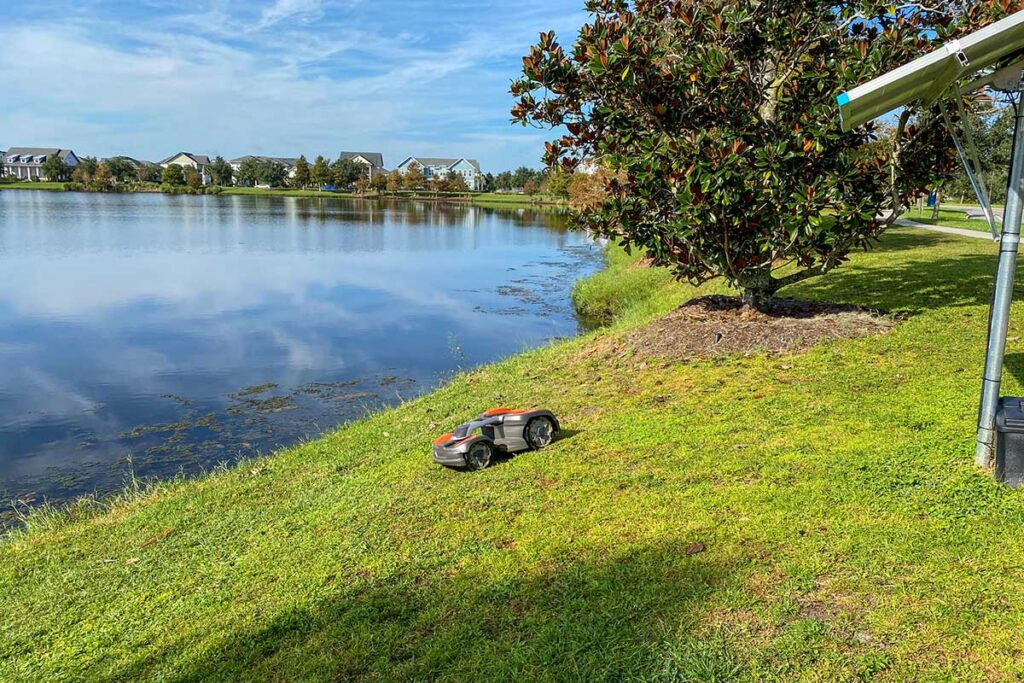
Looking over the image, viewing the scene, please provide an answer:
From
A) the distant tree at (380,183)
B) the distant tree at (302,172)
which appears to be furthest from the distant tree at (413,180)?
the distant tree at (302,172)

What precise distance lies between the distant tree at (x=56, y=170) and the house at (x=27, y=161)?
26.5 metres

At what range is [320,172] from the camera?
121750 mm

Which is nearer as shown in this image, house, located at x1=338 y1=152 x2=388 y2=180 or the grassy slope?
the grassy slope

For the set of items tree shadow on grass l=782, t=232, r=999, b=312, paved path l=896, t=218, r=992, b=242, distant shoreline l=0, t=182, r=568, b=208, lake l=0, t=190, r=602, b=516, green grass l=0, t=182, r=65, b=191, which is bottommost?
lake l=0, t=190, r=602, b=516

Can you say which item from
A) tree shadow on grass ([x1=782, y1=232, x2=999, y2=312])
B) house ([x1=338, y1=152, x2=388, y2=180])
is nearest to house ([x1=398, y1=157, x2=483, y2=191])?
house ([x1=338, y1=152, x2=388, y2=180])

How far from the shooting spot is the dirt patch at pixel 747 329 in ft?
30.0

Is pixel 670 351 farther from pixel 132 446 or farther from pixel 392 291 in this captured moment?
pixel 392 291

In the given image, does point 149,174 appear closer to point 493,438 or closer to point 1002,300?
point 493,438

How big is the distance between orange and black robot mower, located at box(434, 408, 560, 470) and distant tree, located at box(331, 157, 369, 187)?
12508cm

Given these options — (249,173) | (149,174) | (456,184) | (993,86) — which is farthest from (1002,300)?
(149,174)

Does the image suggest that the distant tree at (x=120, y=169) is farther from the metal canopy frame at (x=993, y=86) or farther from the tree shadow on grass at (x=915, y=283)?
the metal canopy frame at (x=993, y=86)

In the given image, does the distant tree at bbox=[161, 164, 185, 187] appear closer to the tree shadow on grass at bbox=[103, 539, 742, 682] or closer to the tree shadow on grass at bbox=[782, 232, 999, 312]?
the tree shadow on grass at bbox=[782, 232, 999, 312]

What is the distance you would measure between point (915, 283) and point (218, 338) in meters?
15.5

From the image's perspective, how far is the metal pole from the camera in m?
4.73
